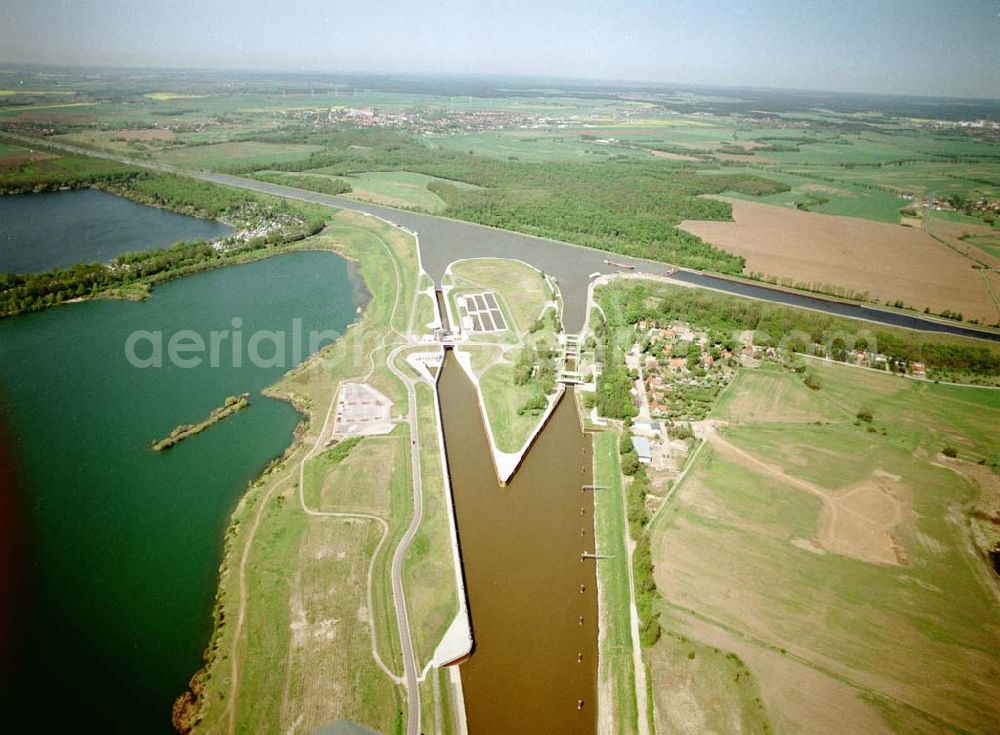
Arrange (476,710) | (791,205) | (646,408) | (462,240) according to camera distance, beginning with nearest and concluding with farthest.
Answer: (476,710) < (646,408) < (462,240) < (791,205)

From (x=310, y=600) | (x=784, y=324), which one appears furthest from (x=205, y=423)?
(x=784, y=324)

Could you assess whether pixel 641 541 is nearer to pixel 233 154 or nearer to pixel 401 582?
pixel 401 582

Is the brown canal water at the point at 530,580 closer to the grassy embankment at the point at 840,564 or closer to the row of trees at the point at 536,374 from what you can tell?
the row of trees at the point at 536,374

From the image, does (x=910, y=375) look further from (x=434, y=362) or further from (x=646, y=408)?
(x=434, y=362)

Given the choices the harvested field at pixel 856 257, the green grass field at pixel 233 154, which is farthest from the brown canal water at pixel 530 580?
the green grass field at pixel 233 154

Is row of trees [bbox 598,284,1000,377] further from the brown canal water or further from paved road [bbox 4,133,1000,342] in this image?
the brown canal water

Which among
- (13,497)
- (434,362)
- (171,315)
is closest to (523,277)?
(434,362)
